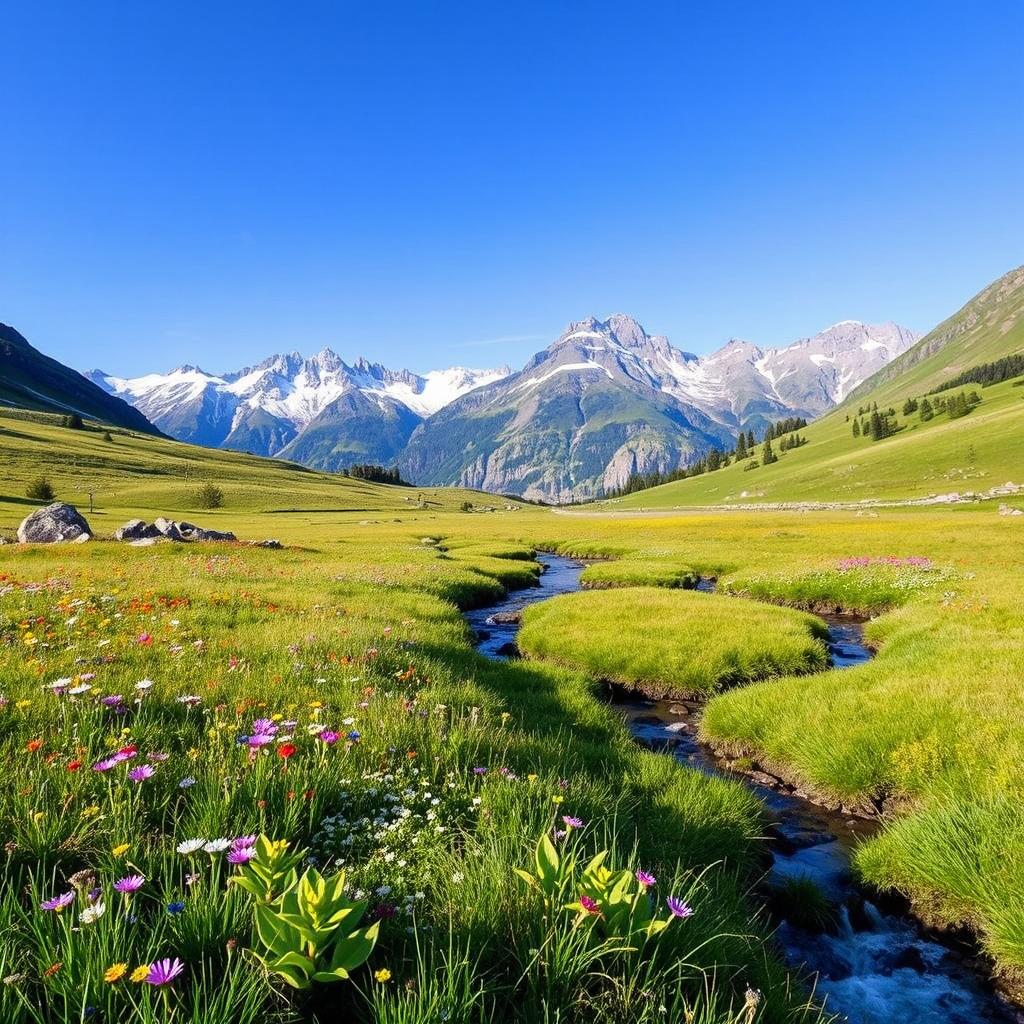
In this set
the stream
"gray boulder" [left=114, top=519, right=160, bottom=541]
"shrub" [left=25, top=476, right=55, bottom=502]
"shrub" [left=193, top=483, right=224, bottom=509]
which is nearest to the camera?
the stream

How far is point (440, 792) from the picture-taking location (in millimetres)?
5652

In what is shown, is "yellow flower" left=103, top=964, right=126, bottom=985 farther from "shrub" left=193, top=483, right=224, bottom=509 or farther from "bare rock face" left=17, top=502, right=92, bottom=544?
"shrub" left=193, top=483, right=224, bottom=509

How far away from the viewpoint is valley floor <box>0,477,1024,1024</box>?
3.06 metres

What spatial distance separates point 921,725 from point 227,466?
208 meters

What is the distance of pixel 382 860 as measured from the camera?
A: 432cm

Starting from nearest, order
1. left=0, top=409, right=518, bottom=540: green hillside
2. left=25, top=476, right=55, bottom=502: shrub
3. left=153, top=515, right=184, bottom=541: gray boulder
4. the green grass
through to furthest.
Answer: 1. the green grass
2. left=153, top=515, right=184, bottom=541: gray boulder
3. left=25, top=476, right=55, bottom=502: shrub
4. left=0, top=409, right=518, bottom=540: green hillside

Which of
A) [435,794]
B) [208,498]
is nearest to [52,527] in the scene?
[435,794]

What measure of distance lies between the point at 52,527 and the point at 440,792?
51505 millimetres

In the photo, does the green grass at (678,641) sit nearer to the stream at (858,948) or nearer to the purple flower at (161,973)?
the stream at (858,948)

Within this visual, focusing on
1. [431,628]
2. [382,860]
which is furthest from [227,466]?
[382,860]

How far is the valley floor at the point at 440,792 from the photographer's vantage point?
3064mm

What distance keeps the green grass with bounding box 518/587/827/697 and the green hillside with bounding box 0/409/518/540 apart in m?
62.5

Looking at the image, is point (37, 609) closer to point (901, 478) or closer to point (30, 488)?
point (30, 488)

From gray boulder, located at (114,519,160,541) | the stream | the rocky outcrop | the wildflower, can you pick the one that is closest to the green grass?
the stream
